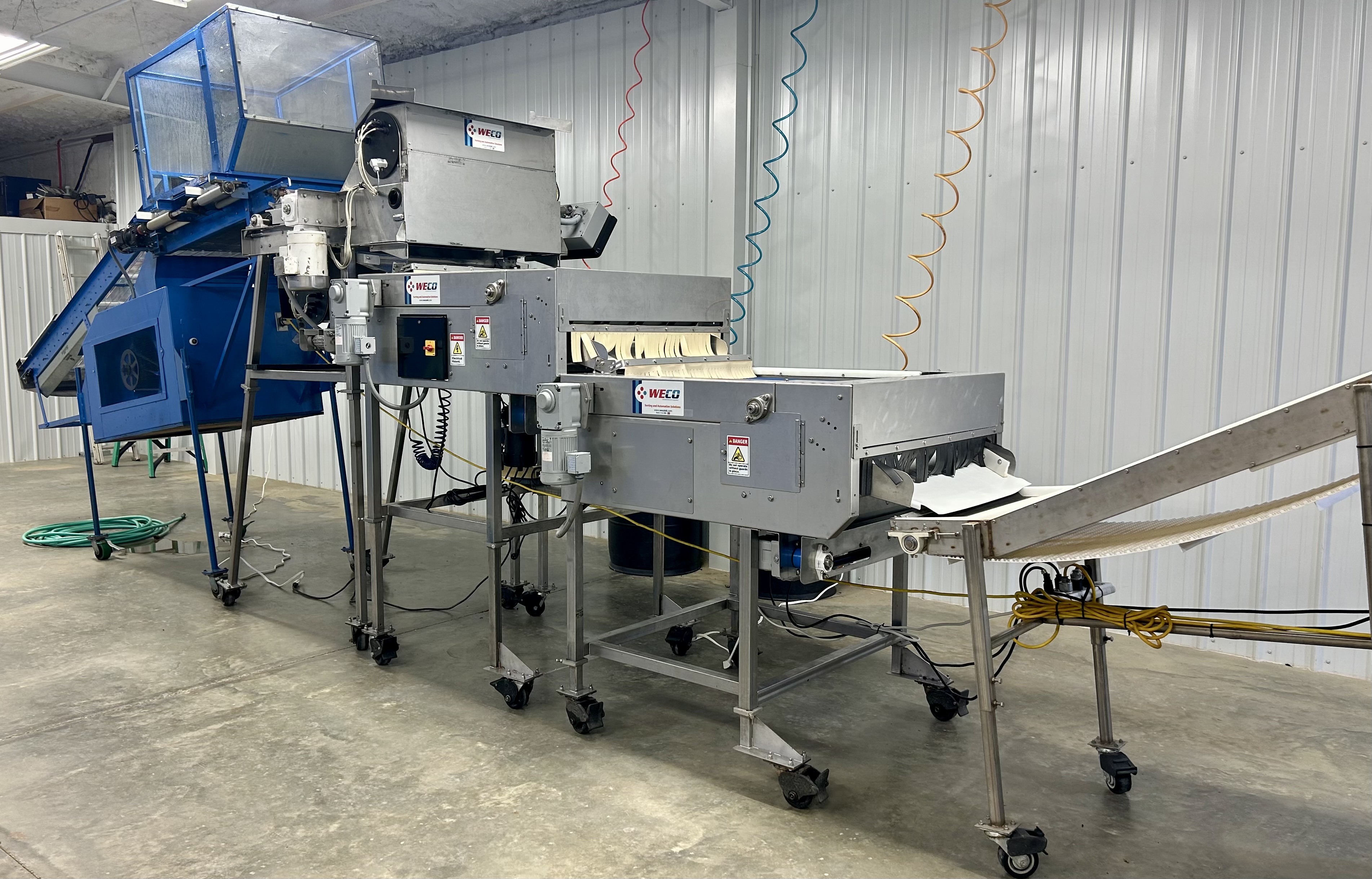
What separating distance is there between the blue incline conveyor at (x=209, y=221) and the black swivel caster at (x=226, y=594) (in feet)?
0.35

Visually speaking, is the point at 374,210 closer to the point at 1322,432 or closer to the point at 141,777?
the point at 141,777

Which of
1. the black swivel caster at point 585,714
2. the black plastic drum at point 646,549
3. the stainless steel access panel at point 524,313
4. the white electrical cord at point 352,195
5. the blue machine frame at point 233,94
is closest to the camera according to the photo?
the stainless steel access panel at point 524,313

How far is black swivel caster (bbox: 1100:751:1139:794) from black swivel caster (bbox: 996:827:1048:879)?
51cm

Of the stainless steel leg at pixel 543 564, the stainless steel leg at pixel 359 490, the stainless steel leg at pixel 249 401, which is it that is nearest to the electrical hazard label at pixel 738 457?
the stainless steel leg at pixel 359 490

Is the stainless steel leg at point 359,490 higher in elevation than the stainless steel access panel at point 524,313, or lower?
lower

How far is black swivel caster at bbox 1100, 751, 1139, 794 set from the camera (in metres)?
2.63

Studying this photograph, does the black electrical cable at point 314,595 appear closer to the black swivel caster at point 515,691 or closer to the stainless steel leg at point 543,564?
the stainless steel leg at point 543,564

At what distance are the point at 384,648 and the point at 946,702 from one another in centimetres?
208

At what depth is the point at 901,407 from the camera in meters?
2.46

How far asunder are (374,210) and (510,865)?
231cm

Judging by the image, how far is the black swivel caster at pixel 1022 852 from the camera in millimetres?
2168

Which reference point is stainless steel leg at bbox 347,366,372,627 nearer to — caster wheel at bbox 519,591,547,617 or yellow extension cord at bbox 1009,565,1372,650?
caster wheel at bbox 519,591,547,617

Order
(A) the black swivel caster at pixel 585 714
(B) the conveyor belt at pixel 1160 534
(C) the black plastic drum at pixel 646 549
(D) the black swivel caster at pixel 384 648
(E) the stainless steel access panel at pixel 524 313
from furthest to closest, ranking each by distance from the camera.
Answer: (C) the black plastic drum at pixel 646 549
(D) the black swivel caster at pixel 384 648
(A) the black swivel caster at pixel 585 714
(E) the stainless steel access panel at pixel 524 313
(B) the conveyor belt at pixel 1160 534

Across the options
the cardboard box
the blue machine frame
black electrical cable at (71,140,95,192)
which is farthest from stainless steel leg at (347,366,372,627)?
black electrical cable at (71,140,95,192)
